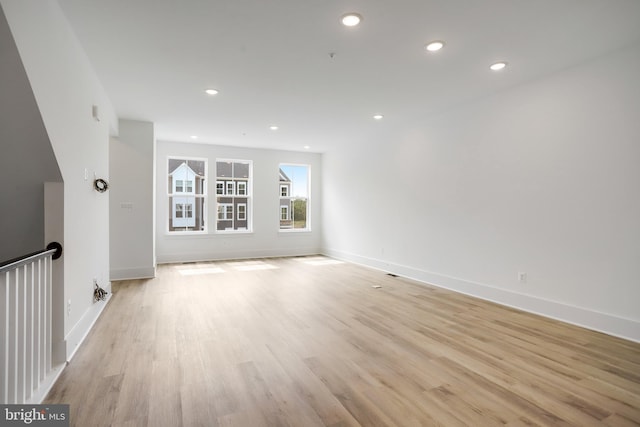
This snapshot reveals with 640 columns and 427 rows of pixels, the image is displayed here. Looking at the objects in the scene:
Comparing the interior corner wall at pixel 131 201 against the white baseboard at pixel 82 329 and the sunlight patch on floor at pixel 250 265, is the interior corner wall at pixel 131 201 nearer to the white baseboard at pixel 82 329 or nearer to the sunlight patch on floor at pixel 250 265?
the sunlight patch on floor at pixel 250 265

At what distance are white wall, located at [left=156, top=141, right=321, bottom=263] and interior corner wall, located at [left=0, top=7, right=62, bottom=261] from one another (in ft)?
15.3

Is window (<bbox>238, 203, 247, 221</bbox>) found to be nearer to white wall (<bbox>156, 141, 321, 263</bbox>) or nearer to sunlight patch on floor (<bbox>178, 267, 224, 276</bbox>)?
white wall (<bbox>156, 141, 321, 263</bbox>)

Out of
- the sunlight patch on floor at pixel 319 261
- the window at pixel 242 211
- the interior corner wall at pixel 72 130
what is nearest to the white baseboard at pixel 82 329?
the interior corner wall at pixel 72 130

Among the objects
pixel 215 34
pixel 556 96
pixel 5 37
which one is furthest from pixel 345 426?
pixel 556 96

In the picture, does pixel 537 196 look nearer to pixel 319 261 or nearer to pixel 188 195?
pixel 319 261

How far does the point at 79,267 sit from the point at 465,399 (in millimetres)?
3286

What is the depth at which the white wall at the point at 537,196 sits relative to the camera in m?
3.18

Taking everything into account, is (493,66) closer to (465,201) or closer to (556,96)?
(556,96)

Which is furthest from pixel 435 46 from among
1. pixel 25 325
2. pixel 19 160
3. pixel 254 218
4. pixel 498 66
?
pixel 254 218

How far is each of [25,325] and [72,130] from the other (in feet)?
5.15

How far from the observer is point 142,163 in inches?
221

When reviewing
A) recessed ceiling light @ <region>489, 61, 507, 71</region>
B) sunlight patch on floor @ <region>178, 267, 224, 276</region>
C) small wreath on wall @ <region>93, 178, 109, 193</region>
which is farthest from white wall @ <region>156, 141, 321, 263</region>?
recessed ceiling light @ <region>489, 61, 507, 71</region>

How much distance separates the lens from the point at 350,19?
2.62 meters

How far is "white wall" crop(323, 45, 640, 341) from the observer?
10.4 ft
